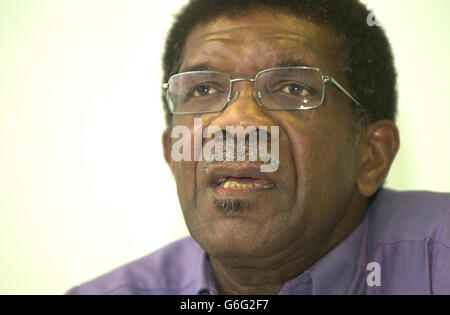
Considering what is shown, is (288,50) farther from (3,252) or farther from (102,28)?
(3,252)

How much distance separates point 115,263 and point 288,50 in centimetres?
102

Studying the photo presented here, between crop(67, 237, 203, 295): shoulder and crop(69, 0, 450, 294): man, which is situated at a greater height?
crop(69, 0, 450, 294): man

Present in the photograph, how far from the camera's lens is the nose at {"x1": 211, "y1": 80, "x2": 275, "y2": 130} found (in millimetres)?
1142

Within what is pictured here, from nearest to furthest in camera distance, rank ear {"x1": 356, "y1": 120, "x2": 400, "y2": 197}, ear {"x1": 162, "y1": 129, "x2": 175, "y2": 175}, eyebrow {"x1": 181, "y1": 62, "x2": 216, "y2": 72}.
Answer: eyebrow {"x1": 181, "y1": 62, "x2": 216, "y2": 72} < ear {"x1": 356, "y1": 120, "x2": 400, "y2": 197} < ear {"x1": 162, "y1": 129, "x2": 175, "y2": 175}

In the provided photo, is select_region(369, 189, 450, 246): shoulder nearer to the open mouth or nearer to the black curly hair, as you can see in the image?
the black curly hair

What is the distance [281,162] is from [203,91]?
12.6 inches

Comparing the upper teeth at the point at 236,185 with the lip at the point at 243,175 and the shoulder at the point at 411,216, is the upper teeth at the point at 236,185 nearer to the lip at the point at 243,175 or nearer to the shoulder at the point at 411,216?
the lip at the point at 243,175

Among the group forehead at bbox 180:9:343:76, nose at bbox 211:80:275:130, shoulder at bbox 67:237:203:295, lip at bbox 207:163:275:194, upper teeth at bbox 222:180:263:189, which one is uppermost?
forehead at bbox 180:9:343:76

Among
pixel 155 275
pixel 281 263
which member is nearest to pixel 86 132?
pixel 155 275

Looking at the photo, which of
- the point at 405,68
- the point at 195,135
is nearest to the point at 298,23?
the point at 195,135

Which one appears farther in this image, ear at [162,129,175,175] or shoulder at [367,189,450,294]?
ear at [162,129,175,175]

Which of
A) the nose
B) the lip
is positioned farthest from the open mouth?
the nose
